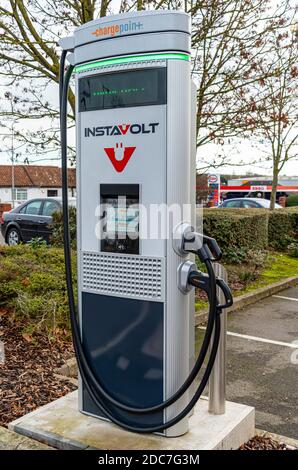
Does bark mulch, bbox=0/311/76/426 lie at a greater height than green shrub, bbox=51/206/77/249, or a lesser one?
lesser

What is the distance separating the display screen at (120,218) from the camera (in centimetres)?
301

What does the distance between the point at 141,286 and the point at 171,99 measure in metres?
1.04

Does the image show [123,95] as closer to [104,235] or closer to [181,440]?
[104,235]

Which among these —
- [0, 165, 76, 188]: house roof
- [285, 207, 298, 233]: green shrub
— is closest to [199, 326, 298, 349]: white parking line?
[285, 207, 298, 233]: green shrub

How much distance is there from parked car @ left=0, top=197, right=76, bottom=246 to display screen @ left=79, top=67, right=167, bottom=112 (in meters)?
8.72

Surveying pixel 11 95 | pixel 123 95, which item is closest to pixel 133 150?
pixel 123 95

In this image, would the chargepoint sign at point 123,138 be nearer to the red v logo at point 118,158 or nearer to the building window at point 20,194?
the red v logo at point 118,158

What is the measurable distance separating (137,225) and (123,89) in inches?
30.4

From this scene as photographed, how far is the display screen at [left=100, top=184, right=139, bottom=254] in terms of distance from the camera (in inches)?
118

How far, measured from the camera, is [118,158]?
3.03 m

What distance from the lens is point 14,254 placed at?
7.56 meters

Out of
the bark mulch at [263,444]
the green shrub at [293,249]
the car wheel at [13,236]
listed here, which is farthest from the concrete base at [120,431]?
the car wheel at [13,236]

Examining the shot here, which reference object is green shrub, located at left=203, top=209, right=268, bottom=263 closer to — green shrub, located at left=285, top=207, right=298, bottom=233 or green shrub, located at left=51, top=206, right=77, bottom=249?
green shrub, located at left=51, top=206, right=77, bottom=249

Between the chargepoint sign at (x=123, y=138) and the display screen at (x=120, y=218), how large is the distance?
135 mm
